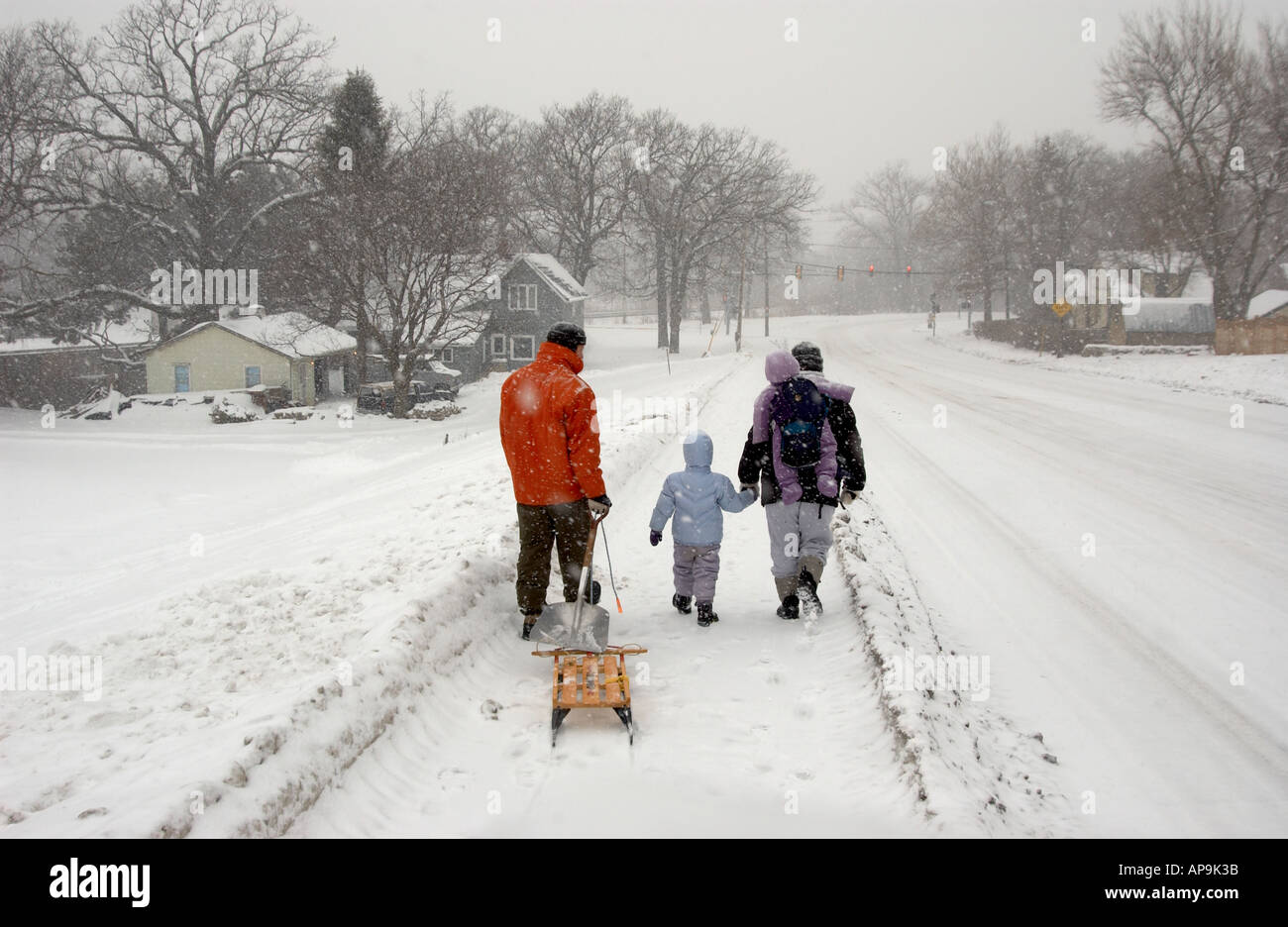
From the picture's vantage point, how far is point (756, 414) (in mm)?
6266

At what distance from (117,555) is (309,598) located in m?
6.60

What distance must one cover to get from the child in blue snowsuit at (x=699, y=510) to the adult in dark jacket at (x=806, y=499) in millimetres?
192

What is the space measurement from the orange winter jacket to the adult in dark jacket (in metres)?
1.29

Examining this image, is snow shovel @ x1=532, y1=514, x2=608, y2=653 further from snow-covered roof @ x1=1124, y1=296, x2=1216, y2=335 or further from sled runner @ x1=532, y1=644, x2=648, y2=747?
snow-covered roof @ x1=1124, y1=296, x2=1216, y2=335

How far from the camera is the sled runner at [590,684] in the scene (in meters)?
4.59

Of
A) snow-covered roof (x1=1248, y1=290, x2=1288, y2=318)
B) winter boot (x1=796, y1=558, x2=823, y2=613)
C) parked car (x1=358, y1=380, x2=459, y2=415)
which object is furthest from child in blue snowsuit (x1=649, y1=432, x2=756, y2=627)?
snow-covered roof (x1=1248, y1=290, x2=1288, y2=318)

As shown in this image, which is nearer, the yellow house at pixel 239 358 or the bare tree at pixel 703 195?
the yellow house at pixel 239 358

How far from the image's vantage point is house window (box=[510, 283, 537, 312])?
48.3 metres

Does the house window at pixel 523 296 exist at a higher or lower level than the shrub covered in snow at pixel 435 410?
higher

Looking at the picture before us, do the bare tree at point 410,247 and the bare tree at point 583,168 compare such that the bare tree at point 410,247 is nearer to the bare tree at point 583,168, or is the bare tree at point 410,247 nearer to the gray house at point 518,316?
the gray house at point 518,316

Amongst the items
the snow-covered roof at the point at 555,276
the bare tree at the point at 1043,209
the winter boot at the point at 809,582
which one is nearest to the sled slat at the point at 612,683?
the winter boot at the point at 809,582
